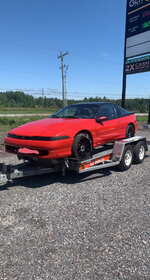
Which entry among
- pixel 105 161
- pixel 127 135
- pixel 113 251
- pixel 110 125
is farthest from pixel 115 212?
pixel 127 135

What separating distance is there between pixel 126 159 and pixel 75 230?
323 centimetres

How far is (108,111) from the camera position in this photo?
5.61 metres

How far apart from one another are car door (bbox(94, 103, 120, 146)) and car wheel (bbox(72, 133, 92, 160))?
356 millimetres

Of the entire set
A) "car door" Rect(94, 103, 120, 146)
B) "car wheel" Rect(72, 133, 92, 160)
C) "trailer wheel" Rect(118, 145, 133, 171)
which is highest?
"car door" Rect(94, 103, 120, 146)

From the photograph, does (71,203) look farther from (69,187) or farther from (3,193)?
(3,193)

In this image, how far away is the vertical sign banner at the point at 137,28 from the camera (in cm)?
1434

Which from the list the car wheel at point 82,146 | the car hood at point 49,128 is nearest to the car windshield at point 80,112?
the car hood at point 49,128

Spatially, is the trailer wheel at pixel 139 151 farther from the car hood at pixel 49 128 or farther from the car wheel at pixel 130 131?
the car hood at pixel 49 128

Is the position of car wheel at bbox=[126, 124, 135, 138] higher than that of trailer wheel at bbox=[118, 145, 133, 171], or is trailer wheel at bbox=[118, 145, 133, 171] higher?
car wheel at bbox=[126, 124, 135, 138]

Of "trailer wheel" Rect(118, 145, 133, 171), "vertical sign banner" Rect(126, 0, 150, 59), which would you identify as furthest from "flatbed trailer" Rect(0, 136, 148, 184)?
"vertical sign banner" Rect(126, 0, 150, 59)

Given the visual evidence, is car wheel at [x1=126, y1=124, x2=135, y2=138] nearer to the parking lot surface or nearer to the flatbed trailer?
the flatbed trailer

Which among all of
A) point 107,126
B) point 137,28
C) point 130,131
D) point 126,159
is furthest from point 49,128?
point 137,28

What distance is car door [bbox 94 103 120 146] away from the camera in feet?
16.4

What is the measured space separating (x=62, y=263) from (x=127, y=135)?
464 centimetres
